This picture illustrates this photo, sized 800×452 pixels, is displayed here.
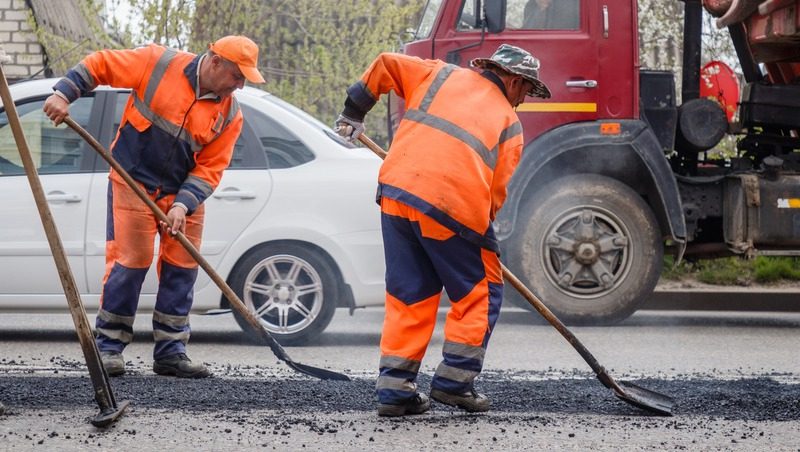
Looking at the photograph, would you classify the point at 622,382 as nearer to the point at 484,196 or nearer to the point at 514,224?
the point at 484,196

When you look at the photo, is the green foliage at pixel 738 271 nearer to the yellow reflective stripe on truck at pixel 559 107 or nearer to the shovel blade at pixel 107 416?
the yellow reflective stripe on truck at pixel 559 107

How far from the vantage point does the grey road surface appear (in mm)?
4559

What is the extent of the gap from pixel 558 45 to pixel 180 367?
3943 mm

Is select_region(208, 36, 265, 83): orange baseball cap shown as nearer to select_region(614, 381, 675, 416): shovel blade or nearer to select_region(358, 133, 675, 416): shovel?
select_region(358, 133, 675, 416): shovel

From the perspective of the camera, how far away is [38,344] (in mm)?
7430

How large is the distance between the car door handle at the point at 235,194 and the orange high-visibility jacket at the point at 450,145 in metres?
2.40

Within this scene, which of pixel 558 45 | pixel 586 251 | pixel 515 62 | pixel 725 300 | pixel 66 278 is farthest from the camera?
pixel 725 300

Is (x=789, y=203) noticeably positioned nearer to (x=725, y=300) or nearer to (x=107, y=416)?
(x=725, y=300)

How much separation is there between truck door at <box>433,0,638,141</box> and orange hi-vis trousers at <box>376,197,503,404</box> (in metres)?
3.76

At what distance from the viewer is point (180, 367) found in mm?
6008

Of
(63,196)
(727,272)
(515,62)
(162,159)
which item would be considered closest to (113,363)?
(162,159)

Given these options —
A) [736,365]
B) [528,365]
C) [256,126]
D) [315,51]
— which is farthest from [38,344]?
[315,51]

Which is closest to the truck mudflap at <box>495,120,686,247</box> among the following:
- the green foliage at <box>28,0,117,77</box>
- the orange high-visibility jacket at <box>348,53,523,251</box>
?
the orange high-visibility jacket at <box>348,53,523,251</box>

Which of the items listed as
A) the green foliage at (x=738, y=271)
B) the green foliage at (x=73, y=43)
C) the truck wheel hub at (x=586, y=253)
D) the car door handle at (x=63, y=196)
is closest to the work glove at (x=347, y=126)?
the car door handle at (x=63, y=196)
